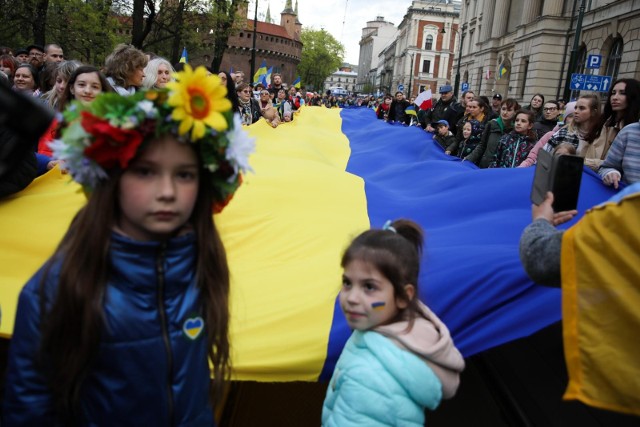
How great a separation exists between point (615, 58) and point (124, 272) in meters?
23.5

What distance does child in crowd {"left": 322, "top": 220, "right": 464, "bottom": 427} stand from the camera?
5.60 feet

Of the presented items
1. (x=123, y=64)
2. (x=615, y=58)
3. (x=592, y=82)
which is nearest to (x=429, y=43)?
(x=615, y=58)

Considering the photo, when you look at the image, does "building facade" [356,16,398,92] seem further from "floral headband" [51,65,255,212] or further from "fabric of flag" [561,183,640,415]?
"floral headband" [51,65,255,212]

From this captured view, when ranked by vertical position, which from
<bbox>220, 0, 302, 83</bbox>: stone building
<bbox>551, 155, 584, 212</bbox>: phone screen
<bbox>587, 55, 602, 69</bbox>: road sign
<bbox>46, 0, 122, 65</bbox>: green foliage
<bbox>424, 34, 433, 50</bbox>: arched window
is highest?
<bbox>424, 34, 433, 50</bbox>: arched window

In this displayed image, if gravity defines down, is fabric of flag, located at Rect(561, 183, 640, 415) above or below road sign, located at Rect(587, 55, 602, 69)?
below

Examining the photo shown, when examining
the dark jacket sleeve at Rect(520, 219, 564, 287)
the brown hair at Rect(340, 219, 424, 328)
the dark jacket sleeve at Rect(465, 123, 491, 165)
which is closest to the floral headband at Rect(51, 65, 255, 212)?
the brown hair at Rect(340, 219, 424, 328)

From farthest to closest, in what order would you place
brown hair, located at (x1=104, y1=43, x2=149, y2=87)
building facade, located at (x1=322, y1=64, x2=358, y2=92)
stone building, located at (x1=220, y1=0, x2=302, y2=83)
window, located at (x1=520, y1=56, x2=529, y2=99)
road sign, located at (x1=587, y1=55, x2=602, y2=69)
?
building facade, located at (x1=322, y1=64, x2=358, y2=92) → stone building, located at (x1=220, y1=0, x2=302, y2=83) → window, located at (x1=520, y1=56, x2=529, y2=99) → road sign, located at (x1=587, y1=55, x2=602, y2=69) → brown hair, located at (x1=104, y1=43, x2=149, y2=87)

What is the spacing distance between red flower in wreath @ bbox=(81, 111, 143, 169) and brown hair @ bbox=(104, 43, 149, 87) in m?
3.56

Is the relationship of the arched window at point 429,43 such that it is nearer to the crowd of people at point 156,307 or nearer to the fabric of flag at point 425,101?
the fabric of flag at point 425,101

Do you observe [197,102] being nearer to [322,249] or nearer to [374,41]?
[322,249]

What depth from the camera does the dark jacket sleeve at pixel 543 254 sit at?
1.74 m

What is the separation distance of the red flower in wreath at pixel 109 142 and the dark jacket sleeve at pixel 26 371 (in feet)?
1.16

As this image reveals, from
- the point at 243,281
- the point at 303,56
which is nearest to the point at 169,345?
the point at 243,281

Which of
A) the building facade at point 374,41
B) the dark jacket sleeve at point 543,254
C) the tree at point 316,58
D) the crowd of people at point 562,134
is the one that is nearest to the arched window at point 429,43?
the tree at point 316,58
